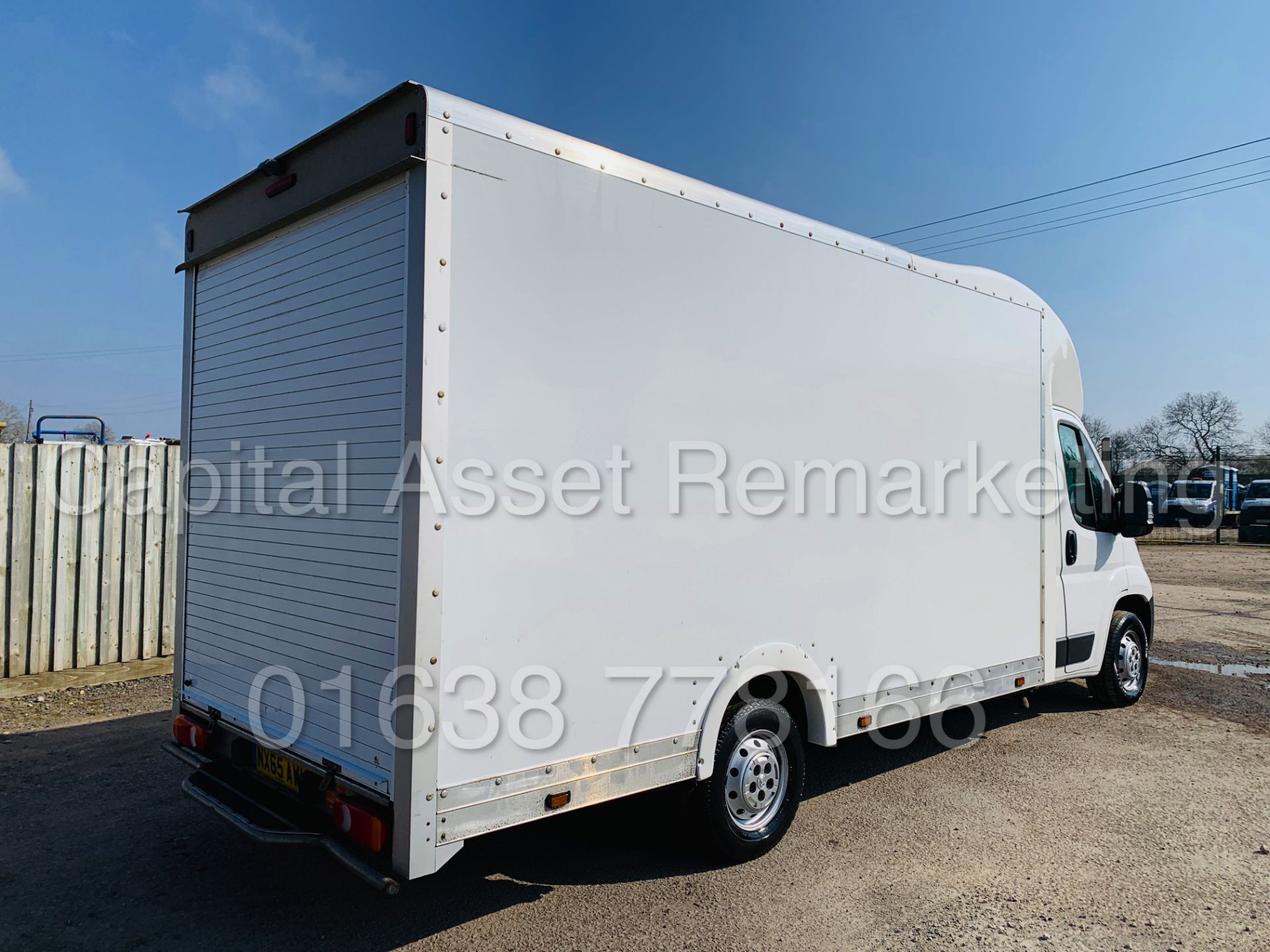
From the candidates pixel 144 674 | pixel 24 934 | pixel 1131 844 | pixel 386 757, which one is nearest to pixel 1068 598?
pixel 1131 844

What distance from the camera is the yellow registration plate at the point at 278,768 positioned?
3.40 metres

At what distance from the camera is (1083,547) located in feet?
20.2

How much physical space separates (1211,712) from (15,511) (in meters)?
10.3

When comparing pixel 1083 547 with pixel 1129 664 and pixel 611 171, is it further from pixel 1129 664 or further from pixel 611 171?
pixel 611 171

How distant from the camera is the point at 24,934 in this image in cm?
341

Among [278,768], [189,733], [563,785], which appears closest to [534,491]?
[563,785]

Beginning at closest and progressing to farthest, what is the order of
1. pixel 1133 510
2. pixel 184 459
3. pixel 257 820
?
pixel 257 820 → pixel 184 459 → pixel 1133 510

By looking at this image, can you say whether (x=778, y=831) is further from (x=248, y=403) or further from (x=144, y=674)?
(x=144, y=674)

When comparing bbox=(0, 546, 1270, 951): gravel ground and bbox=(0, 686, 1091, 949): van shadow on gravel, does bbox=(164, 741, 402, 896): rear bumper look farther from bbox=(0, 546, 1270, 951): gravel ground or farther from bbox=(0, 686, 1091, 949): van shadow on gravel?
bbox=(0, 546, 1270, 951): gravel ground

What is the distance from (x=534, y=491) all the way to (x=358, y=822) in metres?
1.32

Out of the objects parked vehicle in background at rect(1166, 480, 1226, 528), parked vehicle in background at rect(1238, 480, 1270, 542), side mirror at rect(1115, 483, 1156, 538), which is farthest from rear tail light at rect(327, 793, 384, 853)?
parked vehicle in background at rect(1166, 480, 1226, 528)

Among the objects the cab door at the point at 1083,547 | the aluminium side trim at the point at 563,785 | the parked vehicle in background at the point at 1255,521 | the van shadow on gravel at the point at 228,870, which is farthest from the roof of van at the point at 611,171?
the parked vehicle in background at the point at 1255,521

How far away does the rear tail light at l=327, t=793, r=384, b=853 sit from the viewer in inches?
113

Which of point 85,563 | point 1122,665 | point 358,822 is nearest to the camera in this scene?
point 358,822
